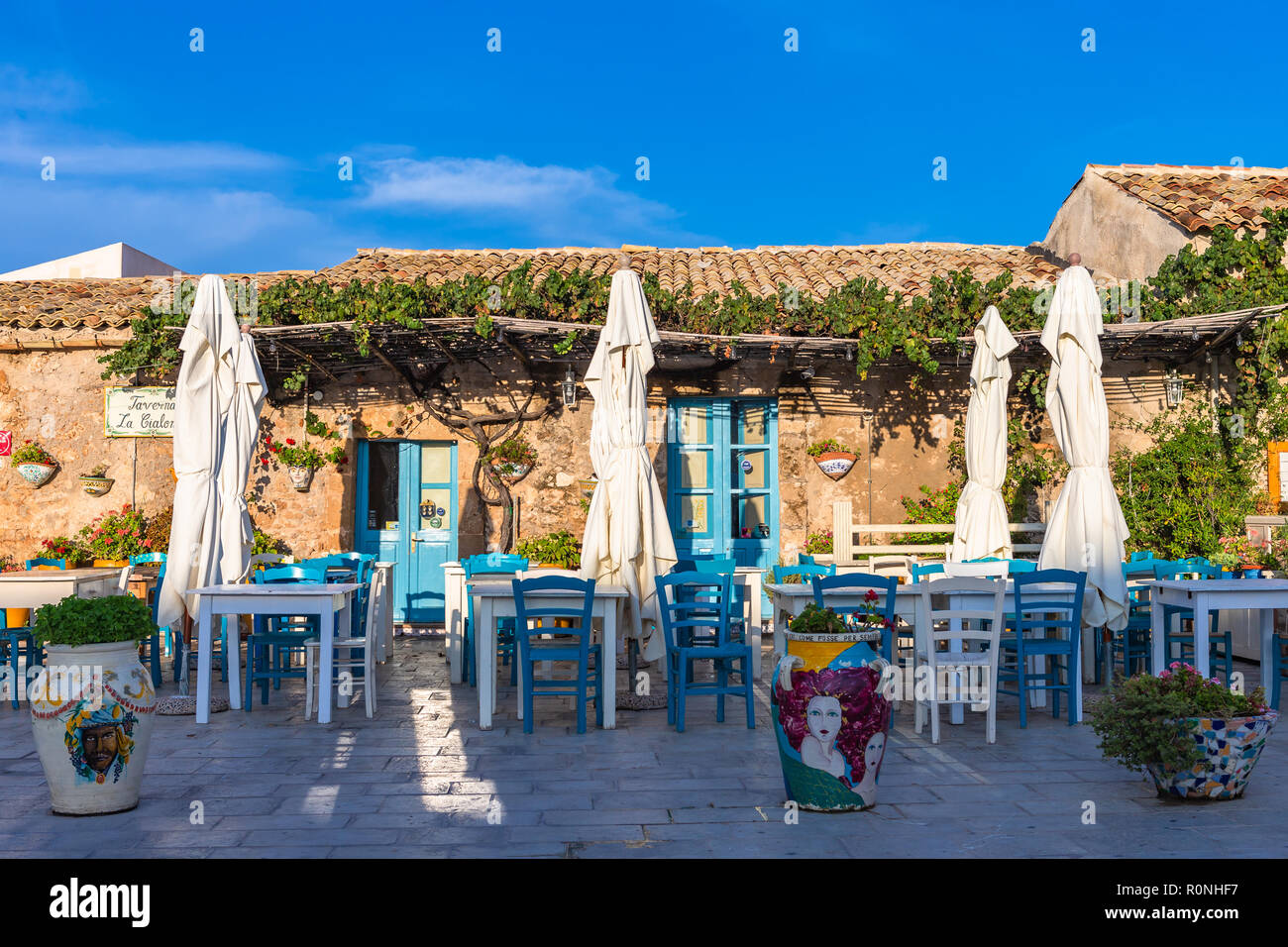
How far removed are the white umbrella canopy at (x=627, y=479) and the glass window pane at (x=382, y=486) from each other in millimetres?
4909

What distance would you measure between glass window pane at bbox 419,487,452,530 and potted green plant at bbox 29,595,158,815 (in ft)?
23.3

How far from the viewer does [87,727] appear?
14.1 feet

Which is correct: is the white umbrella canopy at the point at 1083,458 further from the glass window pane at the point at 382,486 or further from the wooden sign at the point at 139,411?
the wooden sign at the point at 139,411

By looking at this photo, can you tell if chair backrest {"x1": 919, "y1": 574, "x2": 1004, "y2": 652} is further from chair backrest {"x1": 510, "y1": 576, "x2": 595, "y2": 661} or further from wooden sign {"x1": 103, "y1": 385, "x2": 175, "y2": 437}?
wooden sign {"x1": 103, "y1": 385, "x2": 175, "y2": 437}

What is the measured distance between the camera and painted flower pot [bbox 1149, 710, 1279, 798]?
4.39 metres

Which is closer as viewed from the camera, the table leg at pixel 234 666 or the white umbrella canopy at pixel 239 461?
the table leg at pixel 234 666

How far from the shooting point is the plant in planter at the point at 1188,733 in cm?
439

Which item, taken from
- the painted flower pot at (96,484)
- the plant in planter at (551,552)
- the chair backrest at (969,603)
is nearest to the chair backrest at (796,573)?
the chair backrest at (969,603)

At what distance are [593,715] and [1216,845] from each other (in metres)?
3.76

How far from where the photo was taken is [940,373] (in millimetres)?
11344

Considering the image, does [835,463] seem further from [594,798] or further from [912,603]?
[594,798]

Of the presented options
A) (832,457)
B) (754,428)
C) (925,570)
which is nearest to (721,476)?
(754,428)

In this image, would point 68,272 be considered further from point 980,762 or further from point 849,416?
point 980,762

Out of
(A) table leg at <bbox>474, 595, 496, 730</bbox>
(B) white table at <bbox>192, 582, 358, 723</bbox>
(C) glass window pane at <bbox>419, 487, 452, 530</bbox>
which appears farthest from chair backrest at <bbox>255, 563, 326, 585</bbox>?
(C) glass window pane at <bbox>419, 487, 452, 530</bbox>
